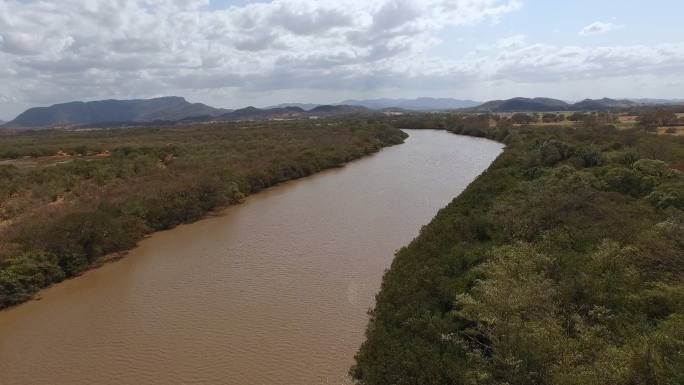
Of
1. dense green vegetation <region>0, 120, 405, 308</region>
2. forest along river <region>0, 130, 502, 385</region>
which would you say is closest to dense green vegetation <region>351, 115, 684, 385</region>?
forest along river <region>0, 130, 502, 385</region>

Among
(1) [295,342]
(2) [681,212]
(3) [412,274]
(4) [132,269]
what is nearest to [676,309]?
(3) [412,274]

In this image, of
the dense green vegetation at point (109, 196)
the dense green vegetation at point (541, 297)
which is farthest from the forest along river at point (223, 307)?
the dense green vegetation at point (541, 297)

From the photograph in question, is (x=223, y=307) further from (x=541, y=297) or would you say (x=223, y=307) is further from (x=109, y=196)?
(x=109, y=196)

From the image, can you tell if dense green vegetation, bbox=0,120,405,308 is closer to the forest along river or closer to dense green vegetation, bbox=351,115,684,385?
the forest along river

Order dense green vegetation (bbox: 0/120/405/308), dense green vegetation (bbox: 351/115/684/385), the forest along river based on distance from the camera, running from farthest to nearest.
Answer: dense green vegetation (bbox: 0/120/405/308), the forest along river, dense green vegetation (bbox: 351/115/684/385)

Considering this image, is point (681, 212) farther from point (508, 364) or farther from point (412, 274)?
point (508, 364)
